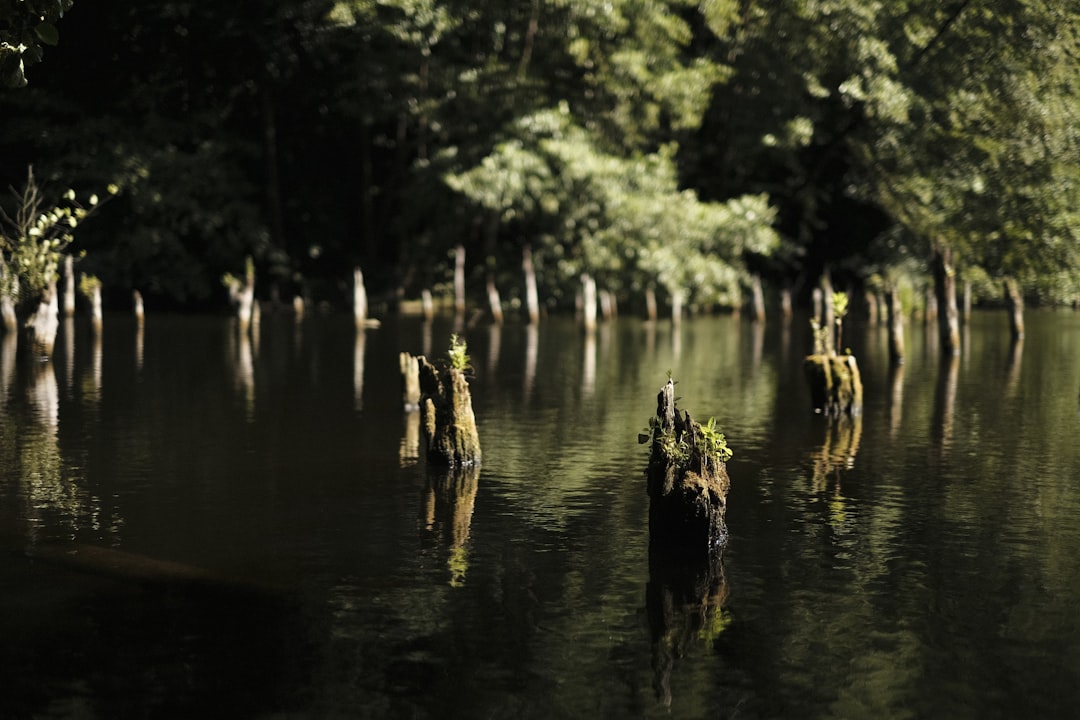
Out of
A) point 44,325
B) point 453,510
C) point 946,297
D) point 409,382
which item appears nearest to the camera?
point 453,510

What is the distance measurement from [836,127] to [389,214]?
21082 millimetres

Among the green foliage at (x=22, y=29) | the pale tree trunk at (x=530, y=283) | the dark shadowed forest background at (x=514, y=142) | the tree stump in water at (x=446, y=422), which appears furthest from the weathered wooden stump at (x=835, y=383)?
the pale tree trunk at (x=530, y=283)

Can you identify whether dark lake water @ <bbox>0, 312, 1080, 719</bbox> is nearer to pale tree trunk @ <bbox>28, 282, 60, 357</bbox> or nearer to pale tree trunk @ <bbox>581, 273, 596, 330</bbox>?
pale tree trunk @ <bbox>28, 282, 60, 357</bbox>

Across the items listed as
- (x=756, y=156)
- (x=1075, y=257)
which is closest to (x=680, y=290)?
(x=756, y=156)

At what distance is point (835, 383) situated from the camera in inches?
1195

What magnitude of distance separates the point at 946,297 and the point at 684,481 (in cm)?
2899

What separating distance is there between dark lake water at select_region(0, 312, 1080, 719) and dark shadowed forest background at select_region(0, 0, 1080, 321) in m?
22.9

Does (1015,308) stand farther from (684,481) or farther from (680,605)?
(680,605)

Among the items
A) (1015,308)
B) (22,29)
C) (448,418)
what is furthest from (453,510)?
(1015,308)

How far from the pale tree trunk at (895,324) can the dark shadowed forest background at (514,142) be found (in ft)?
12.1

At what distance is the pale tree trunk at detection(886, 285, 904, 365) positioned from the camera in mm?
43156

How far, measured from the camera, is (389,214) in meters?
70.3

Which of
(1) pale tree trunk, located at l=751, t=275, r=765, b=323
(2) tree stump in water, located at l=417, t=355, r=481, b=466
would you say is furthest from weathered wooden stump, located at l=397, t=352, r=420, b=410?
(1) pale tree trunk, located at l=751, t=275, r=765, b=323

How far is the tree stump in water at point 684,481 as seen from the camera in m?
16.8
